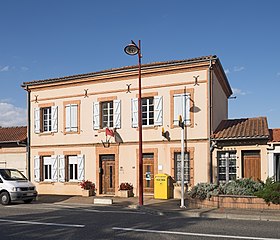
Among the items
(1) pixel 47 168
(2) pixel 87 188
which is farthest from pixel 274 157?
(1) pixel 47 168

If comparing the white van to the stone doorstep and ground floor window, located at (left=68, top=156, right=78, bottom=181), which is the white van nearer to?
the stone doorstep

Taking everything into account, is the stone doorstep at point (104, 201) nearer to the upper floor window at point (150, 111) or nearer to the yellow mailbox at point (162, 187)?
the yellow mailbox at point (162, 187)

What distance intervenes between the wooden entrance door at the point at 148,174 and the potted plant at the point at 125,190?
27.6 inches

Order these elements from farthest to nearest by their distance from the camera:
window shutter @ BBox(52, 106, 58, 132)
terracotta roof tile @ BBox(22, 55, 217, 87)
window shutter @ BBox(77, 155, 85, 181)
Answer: window shutter @ BBox(52, 106, 58, 132), window shutter @ BBox(77, 155, 85, 181), terracotta roof tile @ BBox(22, 55, 217, 87)

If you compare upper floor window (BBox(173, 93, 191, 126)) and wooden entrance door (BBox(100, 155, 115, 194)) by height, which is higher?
upper floor window (BBox(173, 93, 191, 126))

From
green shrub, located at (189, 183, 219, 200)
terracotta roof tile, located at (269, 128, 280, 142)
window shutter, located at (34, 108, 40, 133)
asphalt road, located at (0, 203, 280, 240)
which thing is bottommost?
asphalt road, located at (0, 203, 280, 240)

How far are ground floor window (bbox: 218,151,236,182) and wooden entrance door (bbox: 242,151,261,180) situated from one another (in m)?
0.46

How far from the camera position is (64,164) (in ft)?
73.6

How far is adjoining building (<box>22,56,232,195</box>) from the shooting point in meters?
19.2

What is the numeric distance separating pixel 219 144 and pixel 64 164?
8.78 metres

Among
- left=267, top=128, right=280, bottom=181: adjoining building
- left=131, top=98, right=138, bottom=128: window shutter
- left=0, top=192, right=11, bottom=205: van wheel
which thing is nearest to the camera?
left=0, top=192, right=11, bottom=205: van wheel

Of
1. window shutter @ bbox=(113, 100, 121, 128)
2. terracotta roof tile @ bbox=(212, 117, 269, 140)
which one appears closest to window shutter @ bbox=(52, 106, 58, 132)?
window shutter @ bbox=(113, 100, 121, 128)

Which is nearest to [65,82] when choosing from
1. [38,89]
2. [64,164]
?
[38,89]

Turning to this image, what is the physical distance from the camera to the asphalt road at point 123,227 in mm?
9383
